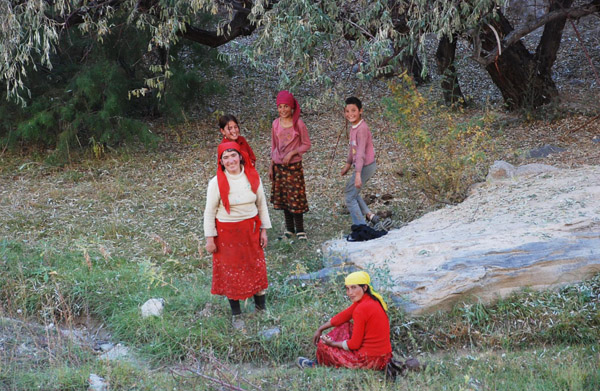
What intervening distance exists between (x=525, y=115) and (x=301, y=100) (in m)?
4.03

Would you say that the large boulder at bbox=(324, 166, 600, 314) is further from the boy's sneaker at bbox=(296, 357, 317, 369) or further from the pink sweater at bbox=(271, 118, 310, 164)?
the pink sweater at bbox=(271, 118, 310, 164)

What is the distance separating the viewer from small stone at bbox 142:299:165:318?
16.3 ft

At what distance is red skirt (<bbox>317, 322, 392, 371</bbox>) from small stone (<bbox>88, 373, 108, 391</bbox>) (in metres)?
1.36

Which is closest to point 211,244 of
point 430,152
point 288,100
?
point 288,100

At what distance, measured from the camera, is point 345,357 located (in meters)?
4.07

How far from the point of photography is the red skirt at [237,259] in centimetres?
467

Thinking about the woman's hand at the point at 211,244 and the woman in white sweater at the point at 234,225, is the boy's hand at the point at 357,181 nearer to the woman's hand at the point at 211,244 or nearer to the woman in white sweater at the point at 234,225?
Answer: the woman in white sweater at the point at 234,225

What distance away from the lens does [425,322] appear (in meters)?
4.65

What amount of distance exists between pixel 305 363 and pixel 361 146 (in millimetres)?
2531

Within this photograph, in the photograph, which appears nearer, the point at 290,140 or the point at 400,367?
the point at 400,367

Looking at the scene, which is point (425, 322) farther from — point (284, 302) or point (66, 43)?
point (66, 43)

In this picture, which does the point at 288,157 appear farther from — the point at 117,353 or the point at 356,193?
the point at 117,353

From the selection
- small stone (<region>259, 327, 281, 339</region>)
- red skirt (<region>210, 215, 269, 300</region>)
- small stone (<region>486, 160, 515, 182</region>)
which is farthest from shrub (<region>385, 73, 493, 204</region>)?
small stone (<region>259, 327, 281, 339</region>)

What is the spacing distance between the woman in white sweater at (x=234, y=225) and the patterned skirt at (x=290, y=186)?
5.49 feet
